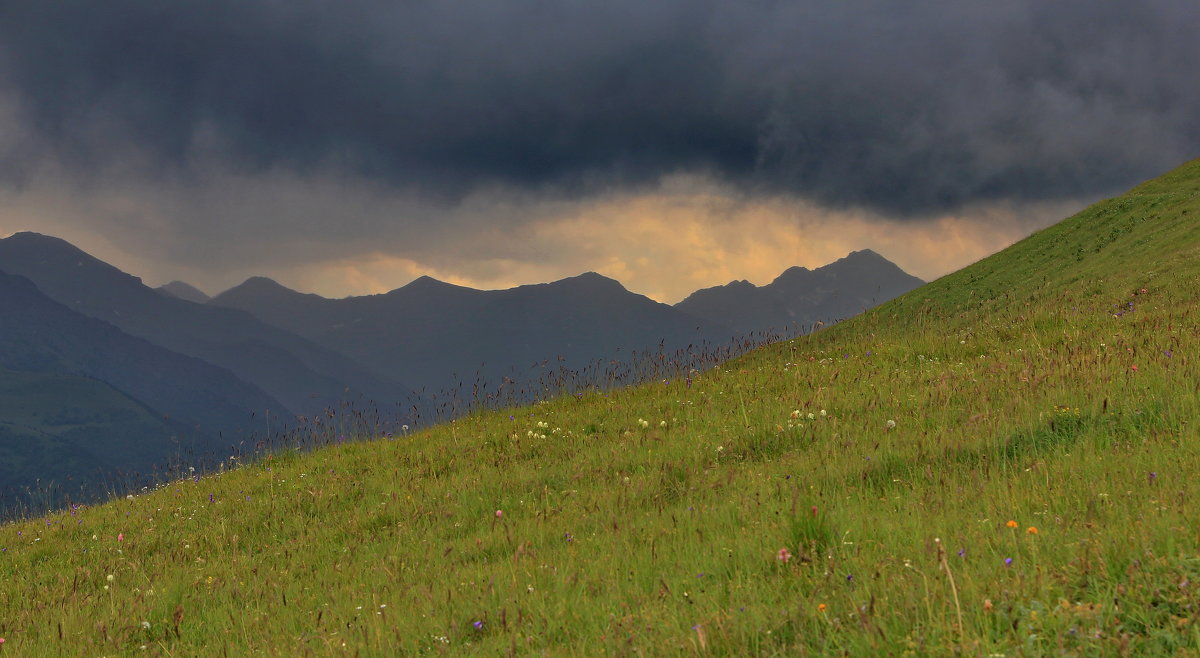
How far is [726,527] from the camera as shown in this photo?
6168mm

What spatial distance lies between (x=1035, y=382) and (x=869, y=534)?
5.32 metres

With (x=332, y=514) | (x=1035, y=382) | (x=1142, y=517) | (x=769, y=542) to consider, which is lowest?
(x=332, y=514)

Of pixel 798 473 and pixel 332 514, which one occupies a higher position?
pixel 798 473

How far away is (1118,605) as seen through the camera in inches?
137

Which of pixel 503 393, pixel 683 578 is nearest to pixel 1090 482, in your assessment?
pixel 683 578

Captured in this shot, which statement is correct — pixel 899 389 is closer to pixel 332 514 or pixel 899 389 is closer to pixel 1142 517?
pixel 1142 517

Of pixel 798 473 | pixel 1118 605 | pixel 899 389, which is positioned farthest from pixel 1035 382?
pixel 1118 605

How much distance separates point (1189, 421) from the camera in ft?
21.8

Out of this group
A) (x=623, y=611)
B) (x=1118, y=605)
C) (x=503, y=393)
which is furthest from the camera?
(x=503, y=393)

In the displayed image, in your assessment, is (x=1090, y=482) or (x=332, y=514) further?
(x=332, y=514)

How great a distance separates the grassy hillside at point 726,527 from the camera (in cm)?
382

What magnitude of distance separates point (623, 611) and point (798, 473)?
3160 millimetres

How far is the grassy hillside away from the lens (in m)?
3.82

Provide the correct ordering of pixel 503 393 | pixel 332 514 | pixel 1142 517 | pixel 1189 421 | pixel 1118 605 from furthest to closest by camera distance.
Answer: pixel 503 393, pixel 332 514, pixel 1189 421, pixel 1142 517, pixel 1118 605
